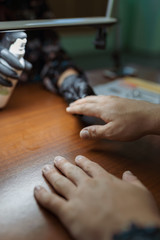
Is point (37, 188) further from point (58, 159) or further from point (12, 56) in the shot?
point (12, 56)

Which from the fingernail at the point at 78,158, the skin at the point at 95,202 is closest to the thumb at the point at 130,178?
the skin at the point at 95,202

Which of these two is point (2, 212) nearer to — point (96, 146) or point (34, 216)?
point (34, 216)

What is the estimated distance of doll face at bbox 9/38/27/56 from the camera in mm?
681

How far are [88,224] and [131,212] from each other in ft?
0.23

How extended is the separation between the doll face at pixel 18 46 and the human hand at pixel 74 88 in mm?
226

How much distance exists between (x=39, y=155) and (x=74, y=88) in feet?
1.18

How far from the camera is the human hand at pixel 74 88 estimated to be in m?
0.79

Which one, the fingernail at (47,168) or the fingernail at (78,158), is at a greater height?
Answer: the fingernail at (78,158)

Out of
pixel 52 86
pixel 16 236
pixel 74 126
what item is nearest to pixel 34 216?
pixel 16 236

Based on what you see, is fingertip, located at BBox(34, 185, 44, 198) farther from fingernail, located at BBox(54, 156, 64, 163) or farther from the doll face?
the doll face

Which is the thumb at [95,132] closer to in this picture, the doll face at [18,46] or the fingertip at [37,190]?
the fingertip at [37,190]

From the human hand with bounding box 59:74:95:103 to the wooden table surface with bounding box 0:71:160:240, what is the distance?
0.05 metres

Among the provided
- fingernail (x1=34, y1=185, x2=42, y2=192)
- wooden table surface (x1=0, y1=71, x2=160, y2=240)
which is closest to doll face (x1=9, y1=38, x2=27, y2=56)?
wooden table surface (x1=0, y1=71, x2=160, y2=240)

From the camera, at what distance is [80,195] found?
0.41m
